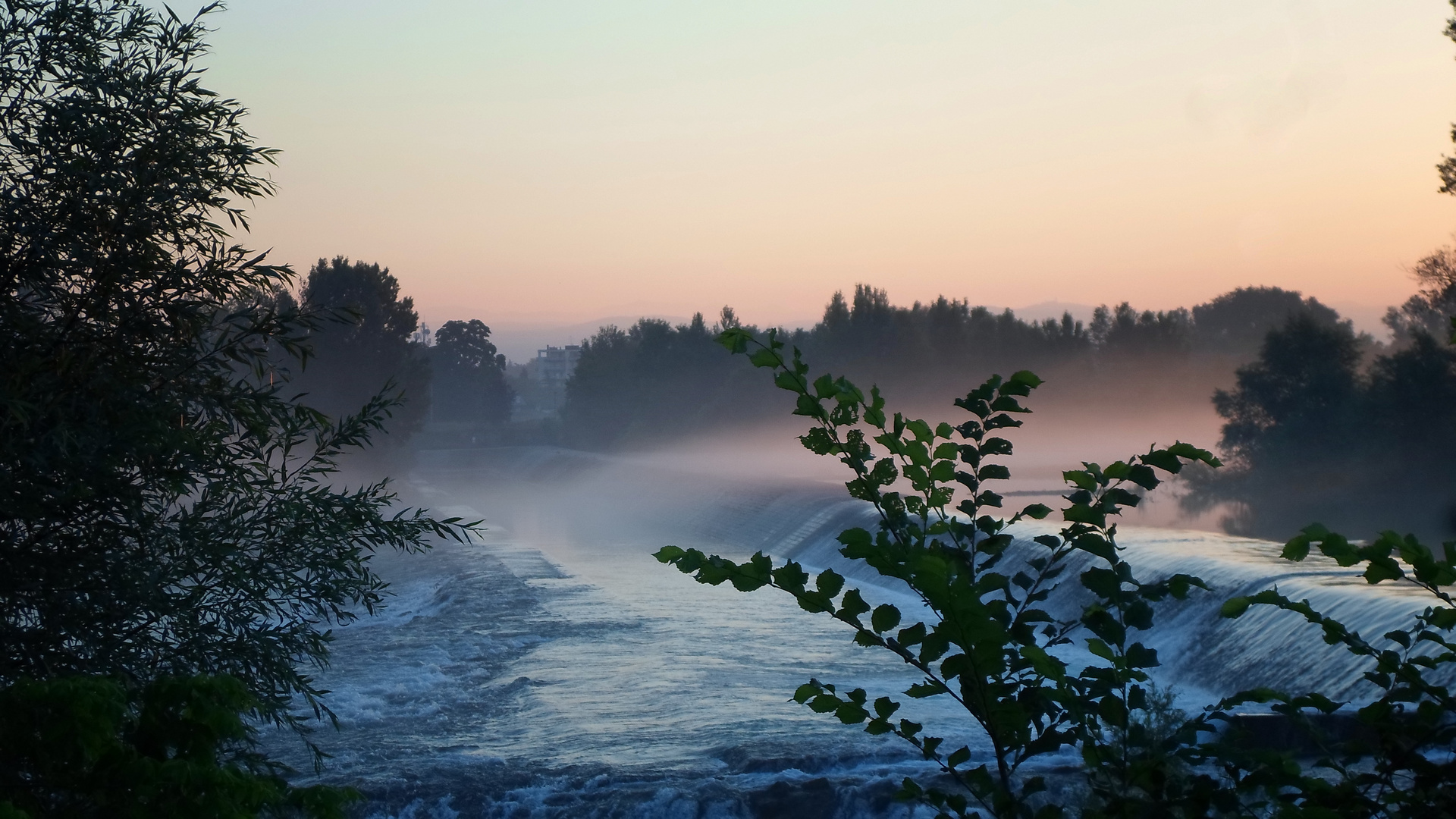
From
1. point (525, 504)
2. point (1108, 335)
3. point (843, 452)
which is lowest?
point (525, 504)

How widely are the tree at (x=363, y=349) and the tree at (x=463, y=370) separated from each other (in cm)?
4979

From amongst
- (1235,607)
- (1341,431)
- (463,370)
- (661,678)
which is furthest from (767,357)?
(463,370)

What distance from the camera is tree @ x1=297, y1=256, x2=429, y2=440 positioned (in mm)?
59969

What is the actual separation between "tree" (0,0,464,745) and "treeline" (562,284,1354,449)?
2207 inches

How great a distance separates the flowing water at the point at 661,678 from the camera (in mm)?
11742

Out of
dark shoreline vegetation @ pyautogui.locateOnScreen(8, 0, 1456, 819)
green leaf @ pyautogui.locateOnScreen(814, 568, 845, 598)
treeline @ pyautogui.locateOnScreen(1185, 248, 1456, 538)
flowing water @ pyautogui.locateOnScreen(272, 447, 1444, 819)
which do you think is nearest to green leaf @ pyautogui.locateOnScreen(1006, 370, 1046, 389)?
dark shoreline vegetation @ pyautogui.locateOnScreen(8, 0, 1456, 819)

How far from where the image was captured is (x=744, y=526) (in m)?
35.1

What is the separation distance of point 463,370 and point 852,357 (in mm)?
57541

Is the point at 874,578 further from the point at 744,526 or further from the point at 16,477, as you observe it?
Answer: the point at 16,477

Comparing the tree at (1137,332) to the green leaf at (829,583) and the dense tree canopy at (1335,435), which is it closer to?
the dense tree canopy at (1335,435)

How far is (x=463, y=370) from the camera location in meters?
117

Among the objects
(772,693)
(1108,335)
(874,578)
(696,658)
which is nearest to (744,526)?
(874,578)

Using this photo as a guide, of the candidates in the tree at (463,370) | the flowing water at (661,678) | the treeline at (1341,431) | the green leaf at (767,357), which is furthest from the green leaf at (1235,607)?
the tree at (463,370)

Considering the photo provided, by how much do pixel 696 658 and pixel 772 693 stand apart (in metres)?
2.93
